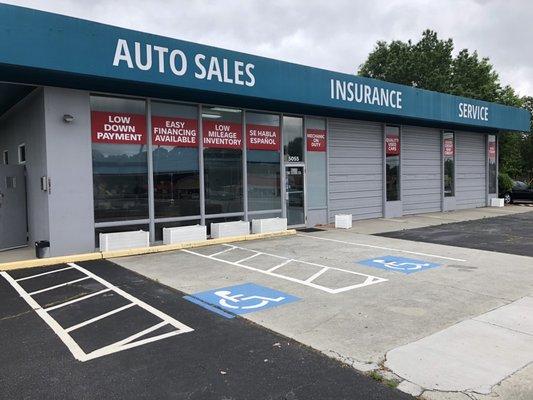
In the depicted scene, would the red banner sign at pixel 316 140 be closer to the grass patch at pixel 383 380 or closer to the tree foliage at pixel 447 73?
the grass patch at pixel 383 380

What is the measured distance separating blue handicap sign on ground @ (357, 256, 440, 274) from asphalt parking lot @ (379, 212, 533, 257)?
2.76 meters

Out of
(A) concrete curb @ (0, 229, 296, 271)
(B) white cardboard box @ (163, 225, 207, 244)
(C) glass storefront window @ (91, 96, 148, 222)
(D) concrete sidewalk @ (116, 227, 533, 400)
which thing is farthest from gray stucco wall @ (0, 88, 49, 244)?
(B) white cardboard box @ (163, 225, 207, 244)

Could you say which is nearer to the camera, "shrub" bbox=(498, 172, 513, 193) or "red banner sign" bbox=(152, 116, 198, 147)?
"red banner sign" bbox=(152, 116, 198, 147)

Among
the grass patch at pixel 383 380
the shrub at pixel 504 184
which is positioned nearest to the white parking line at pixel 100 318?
the grass patch at pixel 383 380

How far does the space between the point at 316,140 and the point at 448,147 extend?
9.18m

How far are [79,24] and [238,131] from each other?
5523 mm

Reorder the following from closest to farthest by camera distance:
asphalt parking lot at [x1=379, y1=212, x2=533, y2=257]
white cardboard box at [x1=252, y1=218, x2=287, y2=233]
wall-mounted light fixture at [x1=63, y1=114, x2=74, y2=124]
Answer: wall-mounted light fixture at [x1=63, y1=114, x2=74, y2=124], asphalt parking lot at [x1=379, y1=212, x2=533, y2=257], white cardboard box at [x1=252, y1=218, x2=287, y2=233]

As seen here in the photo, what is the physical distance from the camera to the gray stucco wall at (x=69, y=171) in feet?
33.5

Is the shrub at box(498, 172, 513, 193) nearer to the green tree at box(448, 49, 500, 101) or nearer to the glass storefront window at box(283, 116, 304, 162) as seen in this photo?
the green tree at box(448, 49, 500, 101)

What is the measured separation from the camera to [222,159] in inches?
527

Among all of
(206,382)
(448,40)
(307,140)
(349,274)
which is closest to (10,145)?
(307,140)

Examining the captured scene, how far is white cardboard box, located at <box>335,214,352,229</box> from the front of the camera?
15.3 m

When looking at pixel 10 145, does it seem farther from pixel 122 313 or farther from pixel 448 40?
pixel 448 40

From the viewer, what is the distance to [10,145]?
1402 centimetres
